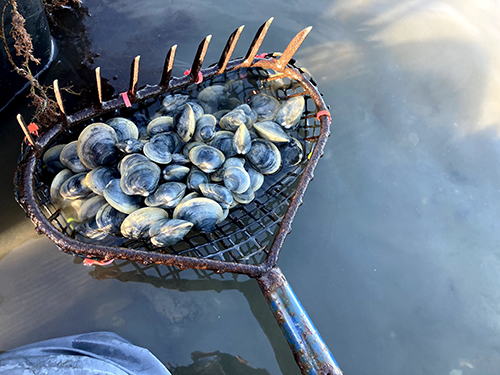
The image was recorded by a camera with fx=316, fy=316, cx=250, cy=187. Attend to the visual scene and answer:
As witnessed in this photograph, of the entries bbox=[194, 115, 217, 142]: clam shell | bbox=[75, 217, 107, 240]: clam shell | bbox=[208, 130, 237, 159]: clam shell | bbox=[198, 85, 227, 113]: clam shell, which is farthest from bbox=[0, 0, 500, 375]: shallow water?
bbox=[194, 115, 217, 142]: clam shell

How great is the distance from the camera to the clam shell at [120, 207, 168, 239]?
1.39 metres

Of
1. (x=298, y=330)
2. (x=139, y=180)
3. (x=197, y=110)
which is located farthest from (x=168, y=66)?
(x=298, y=330)

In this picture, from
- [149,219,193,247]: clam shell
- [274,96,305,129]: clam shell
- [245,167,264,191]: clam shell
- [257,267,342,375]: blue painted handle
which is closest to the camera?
[257,267,342,375]: blue painted handle

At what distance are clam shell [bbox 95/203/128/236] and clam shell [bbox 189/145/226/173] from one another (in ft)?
1.38

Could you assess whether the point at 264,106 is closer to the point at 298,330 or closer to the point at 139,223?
the point at 139,223

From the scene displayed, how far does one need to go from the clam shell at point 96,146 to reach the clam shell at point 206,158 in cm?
38

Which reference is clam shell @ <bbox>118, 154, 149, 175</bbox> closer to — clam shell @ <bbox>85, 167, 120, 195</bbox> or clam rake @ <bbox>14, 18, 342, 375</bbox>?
clam shell @ <bbox>85, 167, 120, 195</bbox>

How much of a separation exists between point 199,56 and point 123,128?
1.77 ft

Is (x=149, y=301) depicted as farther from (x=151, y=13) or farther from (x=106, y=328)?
(x=151, y=13)

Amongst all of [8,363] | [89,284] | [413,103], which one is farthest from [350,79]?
[8,363]

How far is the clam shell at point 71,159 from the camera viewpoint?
154 cm

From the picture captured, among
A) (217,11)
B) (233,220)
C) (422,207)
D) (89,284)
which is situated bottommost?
(422,207)

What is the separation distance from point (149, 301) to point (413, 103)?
2.16 meters

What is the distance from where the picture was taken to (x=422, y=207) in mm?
1997
